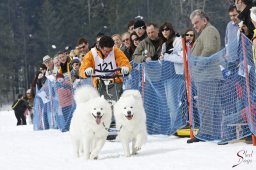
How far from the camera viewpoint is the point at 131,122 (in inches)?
314

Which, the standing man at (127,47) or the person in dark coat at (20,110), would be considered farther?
the person in dark coat at (20,110)

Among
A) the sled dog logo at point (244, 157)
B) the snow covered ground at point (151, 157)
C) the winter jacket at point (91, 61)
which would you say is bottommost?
the snow covered ground at point (151, 157)

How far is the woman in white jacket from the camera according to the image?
9.55m

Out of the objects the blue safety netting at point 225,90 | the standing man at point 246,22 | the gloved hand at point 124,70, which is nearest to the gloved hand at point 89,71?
the gloved hand at point 124,70

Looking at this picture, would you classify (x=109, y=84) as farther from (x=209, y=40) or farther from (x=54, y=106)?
(x=54, y=106)

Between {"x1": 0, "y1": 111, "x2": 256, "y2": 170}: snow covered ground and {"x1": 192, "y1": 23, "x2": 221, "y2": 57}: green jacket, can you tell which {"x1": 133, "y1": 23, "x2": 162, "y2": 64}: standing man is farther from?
{"x1": 192, "y1": 23, "x2": 221, "y2": 57}: green jacket

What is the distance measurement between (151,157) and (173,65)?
8.80ft

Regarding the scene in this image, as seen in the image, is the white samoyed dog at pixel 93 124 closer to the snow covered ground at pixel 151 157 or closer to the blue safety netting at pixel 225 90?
the snow covered ground at pixel 151 157

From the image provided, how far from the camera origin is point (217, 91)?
8.25 m

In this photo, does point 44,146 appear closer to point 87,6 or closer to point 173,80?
point 173,80

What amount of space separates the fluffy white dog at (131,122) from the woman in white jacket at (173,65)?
1.63m

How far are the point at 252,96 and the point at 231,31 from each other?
1382mm

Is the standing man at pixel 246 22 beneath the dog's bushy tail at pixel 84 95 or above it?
above

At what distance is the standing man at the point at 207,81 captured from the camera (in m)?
8.27
